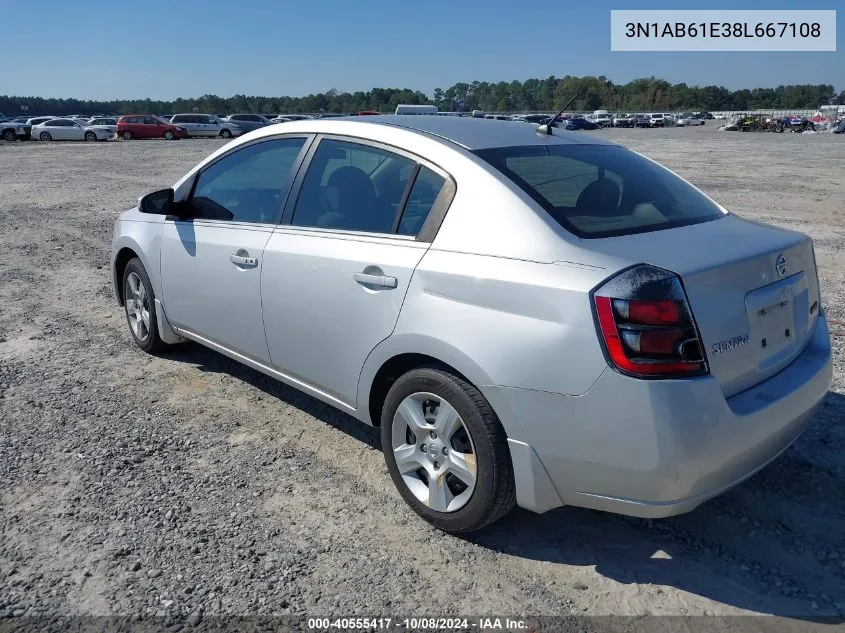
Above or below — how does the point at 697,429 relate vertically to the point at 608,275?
below

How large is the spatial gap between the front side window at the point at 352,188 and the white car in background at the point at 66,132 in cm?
4989

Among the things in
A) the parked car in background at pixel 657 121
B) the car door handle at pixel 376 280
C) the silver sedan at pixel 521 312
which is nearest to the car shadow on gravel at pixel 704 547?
the silver sedan at pixel 521 312

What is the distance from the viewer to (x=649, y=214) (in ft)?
10.5

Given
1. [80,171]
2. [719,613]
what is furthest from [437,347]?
[80,171]

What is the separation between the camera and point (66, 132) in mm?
48188

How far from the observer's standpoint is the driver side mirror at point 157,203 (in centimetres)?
467

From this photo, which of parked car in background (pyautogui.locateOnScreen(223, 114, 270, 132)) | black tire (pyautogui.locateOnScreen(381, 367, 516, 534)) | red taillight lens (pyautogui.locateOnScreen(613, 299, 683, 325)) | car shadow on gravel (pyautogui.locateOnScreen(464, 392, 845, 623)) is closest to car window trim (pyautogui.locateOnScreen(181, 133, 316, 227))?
black tire (pyautogui.locateOnScreen(381, 367, 516, 534))

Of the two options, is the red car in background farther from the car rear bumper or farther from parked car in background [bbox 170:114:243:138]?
the car rear bumper

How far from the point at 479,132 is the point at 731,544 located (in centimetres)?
220

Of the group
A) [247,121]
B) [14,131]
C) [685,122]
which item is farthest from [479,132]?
[685,122]

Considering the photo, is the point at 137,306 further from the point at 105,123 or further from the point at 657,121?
the point at 657,121

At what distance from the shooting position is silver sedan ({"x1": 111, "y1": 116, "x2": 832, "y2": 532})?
→ 8.17ft

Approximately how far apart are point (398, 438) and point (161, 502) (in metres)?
1.19

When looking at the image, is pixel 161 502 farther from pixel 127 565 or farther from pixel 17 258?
pixel 17 258
